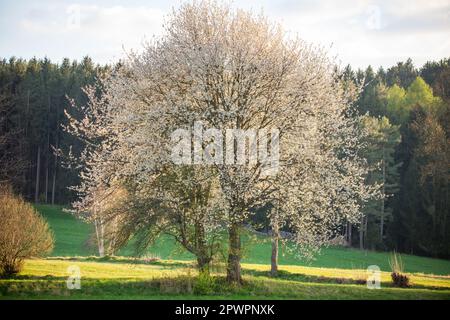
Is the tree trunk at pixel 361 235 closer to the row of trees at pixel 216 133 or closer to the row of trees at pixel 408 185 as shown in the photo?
the row of trees at pixel 408 185

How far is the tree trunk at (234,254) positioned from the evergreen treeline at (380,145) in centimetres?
2076

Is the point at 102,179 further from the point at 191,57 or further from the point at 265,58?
the point at 265,58

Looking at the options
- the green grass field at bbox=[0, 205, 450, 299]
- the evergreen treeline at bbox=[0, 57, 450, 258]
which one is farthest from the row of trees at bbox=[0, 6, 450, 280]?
the evergreen treeline at bbox=[0, 57, 450, 258]

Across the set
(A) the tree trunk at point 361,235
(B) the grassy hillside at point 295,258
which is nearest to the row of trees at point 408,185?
(A) the tree trunk at point 361,235

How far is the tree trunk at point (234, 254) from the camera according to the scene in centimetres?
2000

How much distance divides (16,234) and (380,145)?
40189 millimetres

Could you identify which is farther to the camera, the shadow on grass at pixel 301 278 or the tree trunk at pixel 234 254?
the shadow on grass at pixel 301 278

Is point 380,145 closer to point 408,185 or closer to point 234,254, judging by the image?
point 408,185

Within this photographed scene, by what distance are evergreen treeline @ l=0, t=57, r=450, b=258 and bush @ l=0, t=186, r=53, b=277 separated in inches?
680

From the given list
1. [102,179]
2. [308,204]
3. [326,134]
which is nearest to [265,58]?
[326,134]

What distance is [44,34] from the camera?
28.5 metres

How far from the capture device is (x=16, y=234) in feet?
68.4

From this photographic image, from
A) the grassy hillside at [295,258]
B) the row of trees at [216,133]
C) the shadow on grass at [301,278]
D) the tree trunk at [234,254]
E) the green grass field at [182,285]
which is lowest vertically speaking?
the grassy hillside at [295,258]

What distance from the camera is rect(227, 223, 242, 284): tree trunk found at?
20000 mm
